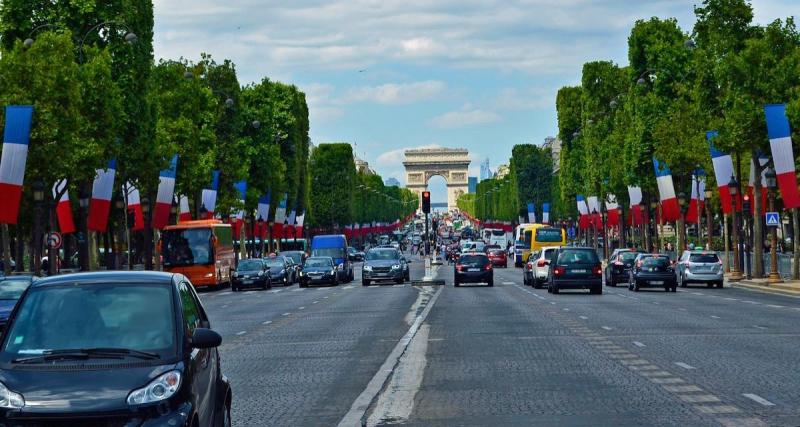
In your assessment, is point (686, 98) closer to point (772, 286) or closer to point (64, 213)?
point (772, 286)

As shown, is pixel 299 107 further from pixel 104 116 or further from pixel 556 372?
pixel 556 372

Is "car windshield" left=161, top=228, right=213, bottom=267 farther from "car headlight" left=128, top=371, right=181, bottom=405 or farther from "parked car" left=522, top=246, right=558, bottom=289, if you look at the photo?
"car headlight" left=128, top=371, right=181, bottom=405

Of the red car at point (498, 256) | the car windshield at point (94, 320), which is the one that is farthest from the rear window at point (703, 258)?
the red car at point (498, 256)

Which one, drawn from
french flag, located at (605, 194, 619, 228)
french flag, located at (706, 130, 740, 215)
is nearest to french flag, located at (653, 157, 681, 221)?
french flag, located at (706, 130, 740, 215)

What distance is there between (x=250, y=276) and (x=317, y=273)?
3.63 m

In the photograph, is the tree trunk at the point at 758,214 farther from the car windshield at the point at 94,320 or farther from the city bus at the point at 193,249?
the car windshield at the point at 94,320

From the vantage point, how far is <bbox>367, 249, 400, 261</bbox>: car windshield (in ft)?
225

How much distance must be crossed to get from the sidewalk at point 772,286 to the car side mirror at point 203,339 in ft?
131

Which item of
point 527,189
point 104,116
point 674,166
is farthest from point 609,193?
point 527,189

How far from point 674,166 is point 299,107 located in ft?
148

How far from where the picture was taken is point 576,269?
50062mm

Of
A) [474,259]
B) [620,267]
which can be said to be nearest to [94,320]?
[620,267]

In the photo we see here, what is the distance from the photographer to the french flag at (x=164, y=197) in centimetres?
6535

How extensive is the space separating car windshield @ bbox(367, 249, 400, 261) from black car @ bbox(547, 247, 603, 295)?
18746mm
